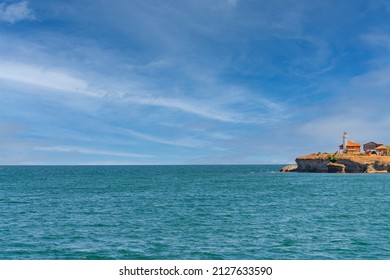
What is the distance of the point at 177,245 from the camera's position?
91.1 feet

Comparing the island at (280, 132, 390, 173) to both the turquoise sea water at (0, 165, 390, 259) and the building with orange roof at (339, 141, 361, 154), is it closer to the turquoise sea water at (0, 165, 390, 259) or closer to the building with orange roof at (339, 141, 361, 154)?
the building with orange roof at (339, 141, 361, 154)

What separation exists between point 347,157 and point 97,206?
12869cm

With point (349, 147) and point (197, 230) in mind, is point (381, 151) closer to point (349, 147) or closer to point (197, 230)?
point (349, 147)

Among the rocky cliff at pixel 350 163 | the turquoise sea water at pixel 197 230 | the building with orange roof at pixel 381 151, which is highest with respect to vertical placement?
the building with orange roof at pixel 381 151

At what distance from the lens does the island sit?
147 metres

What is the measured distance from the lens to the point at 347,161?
15088 centimetres

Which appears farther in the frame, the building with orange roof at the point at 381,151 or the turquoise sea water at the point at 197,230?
the building with orange roof at the point at 381,151

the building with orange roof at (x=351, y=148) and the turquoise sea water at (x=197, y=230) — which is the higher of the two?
the building with orange roof at (x=351, y=148)

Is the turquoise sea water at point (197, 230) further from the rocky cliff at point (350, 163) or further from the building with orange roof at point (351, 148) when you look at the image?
the building with orange roof at point (351, 148)

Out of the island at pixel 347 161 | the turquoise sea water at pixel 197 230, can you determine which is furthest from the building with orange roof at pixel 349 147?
the turquoise sea water at pixel 197 230

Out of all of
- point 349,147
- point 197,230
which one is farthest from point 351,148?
point 197,230

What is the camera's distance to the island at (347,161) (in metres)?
147

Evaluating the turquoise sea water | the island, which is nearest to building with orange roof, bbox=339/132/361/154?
the island
